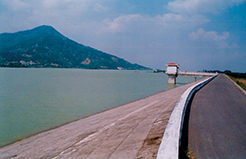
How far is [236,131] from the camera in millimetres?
6824

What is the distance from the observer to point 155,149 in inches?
192

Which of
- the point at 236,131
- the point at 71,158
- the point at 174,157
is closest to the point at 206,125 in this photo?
the point at 236,131

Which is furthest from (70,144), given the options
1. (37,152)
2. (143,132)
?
(143,132)

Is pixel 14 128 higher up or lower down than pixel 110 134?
lower down

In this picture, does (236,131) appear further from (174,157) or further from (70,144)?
(70,144)

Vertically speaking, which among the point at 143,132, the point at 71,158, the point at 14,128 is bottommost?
the point at 14,128

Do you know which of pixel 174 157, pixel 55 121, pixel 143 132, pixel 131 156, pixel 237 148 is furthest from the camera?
pixel 55 121

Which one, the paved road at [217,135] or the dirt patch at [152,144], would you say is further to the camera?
the paved road at [217,135]

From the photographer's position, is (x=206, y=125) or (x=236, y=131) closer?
(x=236, y=131)

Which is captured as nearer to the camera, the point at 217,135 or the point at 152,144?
the point at 152,144

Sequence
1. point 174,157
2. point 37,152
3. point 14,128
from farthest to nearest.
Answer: point 14,128 → point 37,152 → point 174,157

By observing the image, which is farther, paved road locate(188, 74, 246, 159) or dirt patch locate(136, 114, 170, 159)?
paved road locate(188, 74, 246, 159)

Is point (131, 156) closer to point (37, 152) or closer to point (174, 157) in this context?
point (174, 157)

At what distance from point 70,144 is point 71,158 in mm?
1647
